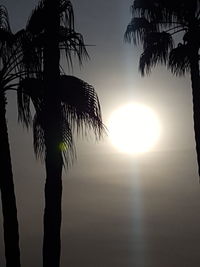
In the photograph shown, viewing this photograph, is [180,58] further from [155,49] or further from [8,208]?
[8,208]

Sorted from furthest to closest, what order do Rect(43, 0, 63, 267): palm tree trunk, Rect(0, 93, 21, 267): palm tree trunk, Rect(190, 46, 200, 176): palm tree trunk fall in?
1. Rect(190, 46, 200, 176): palm tree trunk
2. Rect(0, 93, 21, 267): palm tree trunk
3. Rect(43, 0, 63, 267): palm tree trunk

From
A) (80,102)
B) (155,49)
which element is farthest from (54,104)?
(155,49)

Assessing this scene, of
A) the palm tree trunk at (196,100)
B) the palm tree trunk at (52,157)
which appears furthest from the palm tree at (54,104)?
the palm tree trunk at (196,100)

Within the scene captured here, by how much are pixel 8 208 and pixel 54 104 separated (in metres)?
2.59

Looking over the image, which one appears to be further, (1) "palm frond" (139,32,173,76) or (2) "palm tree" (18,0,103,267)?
(1) "palm frond" (139,32,173,76)

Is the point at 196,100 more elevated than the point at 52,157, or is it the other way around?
the point at 196,100

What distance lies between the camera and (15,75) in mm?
11891

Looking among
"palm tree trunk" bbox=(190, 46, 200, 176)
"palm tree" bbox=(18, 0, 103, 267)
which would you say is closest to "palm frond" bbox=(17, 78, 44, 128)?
"palm tree" bbox=(18, 0, 103, 267)

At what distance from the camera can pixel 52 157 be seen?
10.4 metres

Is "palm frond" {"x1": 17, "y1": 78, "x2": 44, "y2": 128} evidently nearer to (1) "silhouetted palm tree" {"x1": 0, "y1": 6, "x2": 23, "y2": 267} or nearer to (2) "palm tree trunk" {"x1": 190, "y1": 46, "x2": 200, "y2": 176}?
(1) "silhouetted palm tree" {"x1": 0, "y1": 6, "x2": 23, "y2": 267}

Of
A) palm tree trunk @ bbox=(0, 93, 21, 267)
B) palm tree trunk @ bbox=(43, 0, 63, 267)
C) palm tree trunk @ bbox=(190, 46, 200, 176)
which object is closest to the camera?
palm tree trunk @ bbox=(43, 0, 63, 267)

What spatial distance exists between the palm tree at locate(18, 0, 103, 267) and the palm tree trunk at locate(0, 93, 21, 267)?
2.89ft

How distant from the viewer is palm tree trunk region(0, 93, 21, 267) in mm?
10900

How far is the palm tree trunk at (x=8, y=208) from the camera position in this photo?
10.9 metres
